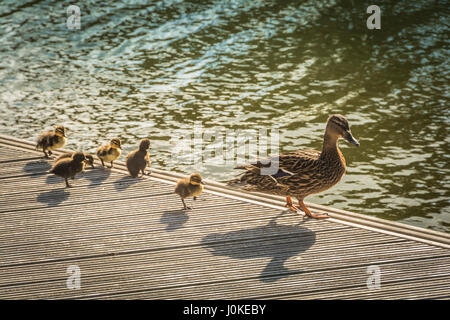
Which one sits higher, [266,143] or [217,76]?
[217,76]

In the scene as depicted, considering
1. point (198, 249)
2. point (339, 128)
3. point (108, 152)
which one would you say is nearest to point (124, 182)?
point (108, 152)

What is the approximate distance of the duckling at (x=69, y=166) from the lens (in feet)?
21.0

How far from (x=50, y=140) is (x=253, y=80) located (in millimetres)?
5078

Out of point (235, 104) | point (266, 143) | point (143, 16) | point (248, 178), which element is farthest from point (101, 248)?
point (143, 16)

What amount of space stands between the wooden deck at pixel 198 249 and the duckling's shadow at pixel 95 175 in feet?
0.36

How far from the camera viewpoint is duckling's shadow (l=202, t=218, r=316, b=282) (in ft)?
16.3

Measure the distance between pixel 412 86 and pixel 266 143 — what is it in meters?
3.63

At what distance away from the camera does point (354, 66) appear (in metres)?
11.8

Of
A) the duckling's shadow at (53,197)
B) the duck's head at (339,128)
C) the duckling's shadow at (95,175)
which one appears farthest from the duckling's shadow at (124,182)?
the duck's head at (339,128)

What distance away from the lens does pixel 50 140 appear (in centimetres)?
724

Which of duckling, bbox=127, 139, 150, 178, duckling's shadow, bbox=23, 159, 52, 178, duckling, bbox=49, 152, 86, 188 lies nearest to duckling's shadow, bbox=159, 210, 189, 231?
duckling, bbox=127, 139, 150, 178

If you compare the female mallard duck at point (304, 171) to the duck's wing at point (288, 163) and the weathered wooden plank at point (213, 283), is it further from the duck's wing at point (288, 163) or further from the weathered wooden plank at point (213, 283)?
the weathered wooden plank at point (213, 283)

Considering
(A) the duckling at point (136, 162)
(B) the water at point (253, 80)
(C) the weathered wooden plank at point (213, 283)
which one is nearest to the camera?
(C) the weathered wooden plank at point (213, 283)

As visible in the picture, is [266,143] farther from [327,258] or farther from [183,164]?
[327,258]
